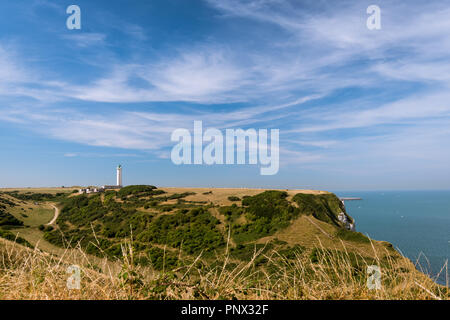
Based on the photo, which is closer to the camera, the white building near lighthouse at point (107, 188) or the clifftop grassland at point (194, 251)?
the clifftop grassland at point (194, 251)

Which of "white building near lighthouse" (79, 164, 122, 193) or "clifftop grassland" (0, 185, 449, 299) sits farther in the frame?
"white building near lighthouse" (79, 164, 122, 193)

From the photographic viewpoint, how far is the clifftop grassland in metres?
3.51

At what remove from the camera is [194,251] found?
3247 centimetres

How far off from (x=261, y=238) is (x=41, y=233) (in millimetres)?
40802

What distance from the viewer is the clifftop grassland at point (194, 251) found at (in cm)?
351

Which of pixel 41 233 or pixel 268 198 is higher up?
pixel 268 198

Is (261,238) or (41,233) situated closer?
(261,238)

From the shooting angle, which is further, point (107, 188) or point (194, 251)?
point (107, 188)

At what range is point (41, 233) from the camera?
46.5 metres
